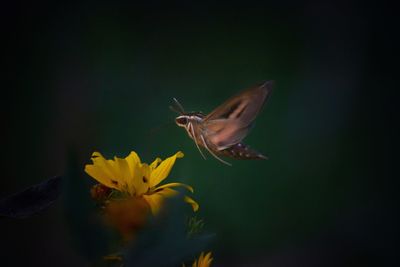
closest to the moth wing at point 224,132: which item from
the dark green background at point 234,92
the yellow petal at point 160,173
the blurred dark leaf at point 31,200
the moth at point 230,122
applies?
the moth at point 230,122

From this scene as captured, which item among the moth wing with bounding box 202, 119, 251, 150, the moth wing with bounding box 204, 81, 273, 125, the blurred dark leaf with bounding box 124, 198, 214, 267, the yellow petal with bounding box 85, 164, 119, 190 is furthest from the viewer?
the moth wing with bounding box 202, 119, 251, 150

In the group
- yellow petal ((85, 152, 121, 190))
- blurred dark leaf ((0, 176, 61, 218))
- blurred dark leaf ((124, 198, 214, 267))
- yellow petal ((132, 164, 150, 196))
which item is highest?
blurred dark leaf ((0, 176, 61, 218))

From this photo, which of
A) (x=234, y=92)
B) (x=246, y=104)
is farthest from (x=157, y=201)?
(x=234, y=92)

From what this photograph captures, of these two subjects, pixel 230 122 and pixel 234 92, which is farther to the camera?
pixel 234 92

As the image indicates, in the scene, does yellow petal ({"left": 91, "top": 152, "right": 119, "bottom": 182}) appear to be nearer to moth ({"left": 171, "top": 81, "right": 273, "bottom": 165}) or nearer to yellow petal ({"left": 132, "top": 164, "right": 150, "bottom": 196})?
yellow petal ({"left": 132, "top": 164, "right": 150, "bottom": 196})

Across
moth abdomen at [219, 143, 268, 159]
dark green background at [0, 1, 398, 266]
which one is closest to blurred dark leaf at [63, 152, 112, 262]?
moth abdomen at [219, 143, 268, 159]

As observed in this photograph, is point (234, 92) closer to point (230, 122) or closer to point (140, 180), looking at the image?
point (230, 122)
